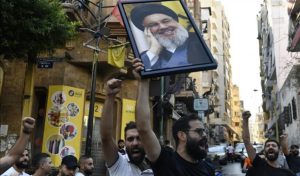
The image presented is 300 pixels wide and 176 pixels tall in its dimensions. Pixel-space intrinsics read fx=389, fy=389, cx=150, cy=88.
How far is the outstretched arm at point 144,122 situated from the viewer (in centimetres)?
316

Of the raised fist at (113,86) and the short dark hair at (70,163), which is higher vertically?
the raised fist at (113,86)

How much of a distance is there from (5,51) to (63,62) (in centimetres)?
603

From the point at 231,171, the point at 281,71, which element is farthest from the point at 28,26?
the point at 281,71

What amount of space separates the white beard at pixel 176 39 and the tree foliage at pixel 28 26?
8352 millimetres

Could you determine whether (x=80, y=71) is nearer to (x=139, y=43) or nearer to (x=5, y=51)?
(x=5, y=51)

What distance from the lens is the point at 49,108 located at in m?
16.9

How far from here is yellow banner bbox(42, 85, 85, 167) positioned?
1642 centimetres

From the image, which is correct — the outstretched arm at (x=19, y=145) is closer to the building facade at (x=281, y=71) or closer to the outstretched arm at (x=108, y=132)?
the outstretched arm at (x=108, y=132)

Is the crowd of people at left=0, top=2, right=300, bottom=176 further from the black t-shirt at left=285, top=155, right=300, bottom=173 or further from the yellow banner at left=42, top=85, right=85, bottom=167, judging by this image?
the yellow banner at left=42, top=85, right=85, bottom=167

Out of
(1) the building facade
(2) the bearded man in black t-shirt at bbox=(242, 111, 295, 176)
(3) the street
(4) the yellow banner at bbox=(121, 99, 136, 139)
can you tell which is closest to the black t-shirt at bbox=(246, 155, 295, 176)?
(2) the bearded man in black t-shirt at bbox=(242, 111, 295, 176)

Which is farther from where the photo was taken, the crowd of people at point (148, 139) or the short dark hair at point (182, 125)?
the short dark hair at point (182, 125)

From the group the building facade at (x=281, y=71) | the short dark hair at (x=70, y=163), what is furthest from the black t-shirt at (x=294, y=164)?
the building facade at (x=281, y=71)

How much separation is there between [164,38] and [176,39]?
116 mm

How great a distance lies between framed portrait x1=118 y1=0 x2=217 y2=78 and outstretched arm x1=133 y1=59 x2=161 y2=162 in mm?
82
